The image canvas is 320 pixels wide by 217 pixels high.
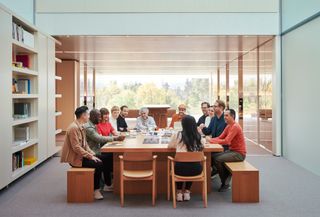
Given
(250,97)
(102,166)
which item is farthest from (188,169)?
(250,97)

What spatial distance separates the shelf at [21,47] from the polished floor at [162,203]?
2.35 meters

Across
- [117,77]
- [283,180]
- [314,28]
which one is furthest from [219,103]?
[117,77]

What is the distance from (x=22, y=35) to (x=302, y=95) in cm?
564

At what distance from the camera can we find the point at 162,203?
15.7 feet

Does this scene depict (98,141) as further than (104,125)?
No

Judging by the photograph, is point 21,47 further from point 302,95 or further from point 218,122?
point 302,95

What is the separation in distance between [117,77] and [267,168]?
652 inches

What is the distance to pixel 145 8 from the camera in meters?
8.38

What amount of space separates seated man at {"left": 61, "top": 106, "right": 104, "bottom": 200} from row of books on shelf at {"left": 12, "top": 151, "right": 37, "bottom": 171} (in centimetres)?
150

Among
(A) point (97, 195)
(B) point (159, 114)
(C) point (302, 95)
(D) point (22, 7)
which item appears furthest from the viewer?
(B) point (159, 114)

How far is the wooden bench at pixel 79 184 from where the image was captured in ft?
15.8

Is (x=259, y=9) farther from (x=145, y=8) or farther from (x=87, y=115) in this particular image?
(x=87, y=115)

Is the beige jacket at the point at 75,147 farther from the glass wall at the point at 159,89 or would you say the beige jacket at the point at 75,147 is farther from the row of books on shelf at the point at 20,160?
the glass wall at the point at 159,89

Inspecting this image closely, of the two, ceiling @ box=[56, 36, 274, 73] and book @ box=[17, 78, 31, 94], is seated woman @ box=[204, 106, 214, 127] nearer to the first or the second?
ceiling @ box=[56, 36, 274, 73]
